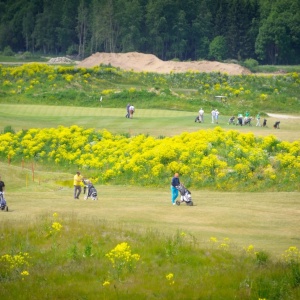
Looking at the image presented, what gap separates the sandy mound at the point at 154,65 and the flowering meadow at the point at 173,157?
2634 inches

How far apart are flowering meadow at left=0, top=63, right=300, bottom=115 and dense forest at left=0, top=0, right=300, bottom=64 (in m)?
37.2

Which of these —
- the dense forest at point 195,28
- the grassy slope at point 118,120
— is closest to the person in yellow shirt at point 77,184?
the grassy slope at point 118,120

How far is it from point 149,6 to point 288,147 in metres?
109

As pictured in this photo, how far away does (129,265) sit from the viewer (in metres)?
29.0

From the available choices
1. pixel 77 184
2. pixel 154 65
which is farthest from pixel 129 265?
pixel 154 65

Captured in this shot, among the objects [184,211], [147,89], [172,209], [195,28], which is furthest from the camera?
[195,28]

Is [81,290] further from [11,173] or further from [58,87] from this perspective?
[58,87]

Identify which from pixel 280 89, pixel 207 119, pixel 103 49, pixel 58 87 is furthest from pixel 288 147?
pixel 103 49

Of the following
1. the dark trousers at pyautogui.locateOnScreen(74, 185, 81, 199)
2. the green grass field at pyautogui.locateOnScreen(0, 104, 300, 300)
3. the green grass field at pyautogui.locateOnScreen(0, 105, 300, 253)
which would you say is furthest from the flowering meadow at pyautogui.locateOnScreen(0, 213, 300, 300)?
the dark trousers at pyautogui.locateOnScreen(74, 185, 81, 199)

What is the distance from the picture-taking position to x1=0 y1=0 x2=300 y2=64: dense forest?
15375cm

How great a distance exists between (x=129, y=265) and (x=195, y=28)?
132m

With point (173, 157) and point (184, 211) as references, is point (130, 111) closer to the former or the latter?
point (173, 157)

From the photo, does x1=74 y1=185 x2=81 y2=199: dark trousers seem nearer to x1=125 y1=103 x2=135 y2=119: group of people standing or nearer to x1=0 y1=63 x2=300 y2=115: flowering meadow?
→ x1=125 y1=103 x2=135 y2=119: group of people standing

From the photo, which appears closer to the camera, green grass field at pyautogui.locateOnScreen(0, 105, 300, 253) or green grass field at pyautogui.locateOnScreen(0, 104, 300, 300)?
green grass field at pyautogui.locateOnScreen(0, 104, 300, 300)
